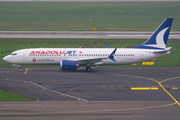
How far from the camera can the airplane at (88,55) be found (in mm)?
44906

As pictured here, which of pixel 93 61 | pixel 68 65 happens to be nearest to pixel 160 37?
pixel 93 61

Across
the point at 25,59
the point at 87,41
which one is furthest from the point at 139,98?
the point at 87,41

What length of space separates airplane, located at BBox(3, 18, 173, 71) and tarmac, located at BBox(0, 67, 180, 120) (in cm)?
164

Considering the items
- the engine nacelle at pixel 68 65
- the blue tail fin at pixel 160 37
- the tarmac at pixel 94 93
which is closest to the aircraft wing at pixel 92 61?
the engine nacelle at pixel 68 65

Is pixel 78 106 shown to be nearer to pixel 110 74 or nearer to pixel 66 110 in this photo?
pixel 66 110

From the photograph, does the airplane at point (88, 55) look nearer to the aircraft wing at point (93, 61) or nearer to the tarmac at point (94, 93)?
the aircraft wing at point (93, 61)

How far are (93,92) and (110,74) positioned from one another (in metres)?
11.9

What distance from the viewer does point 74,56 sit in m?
45.6

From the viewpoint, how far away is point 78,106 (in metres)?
26.0

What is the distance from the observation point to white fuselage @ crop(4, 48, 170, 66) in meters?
44.9

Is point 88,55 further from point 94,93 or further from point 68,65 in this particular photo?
point 94,93

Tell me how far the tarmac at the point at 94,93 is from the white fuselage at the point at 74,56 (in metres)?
1.76

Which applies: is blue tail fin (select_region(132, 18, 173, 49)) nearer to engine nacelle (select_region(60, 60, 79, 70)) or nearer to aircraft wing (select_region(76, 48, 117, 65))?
aircraft wing (select_region(76, 48, 117, 65))

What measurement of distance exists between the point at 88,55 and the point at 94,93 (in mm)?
15347
